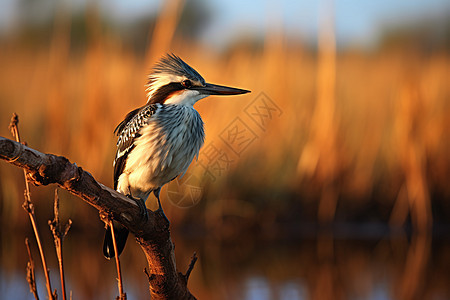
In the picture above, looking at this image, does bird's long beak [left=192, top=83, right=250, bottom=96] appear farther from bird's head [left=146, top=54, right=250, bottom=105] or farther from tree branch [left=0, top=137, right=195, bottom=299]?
tree branch [left=0, top=137, right=195, bottom=299]

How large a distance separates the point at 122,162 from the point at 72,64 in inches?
232

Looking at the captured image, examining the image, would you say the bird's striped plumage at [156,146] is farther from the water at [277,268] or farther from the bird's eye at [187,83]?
the water at [277,268]

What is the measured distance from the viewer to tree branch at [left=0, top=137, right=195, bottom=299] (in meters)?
2.23

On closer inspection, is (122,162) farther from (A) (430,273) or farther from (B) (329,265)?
(A) (430,273)

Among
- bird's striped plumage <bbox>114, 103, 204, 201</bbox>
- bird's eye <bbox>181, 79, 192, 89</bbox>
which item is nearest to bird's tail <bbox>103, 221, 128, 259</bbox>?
bird's striped plumage <bbox>114, 103, 204, 201</bbox>

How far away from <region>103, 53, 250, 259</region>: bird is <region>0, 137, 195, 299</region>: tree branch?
0.49m

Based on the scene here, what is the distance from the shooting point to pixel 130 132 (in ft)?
11.7

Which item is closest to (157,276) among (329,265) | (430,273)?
(329,265)

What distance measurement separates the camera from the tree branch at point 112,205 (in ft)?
7.32

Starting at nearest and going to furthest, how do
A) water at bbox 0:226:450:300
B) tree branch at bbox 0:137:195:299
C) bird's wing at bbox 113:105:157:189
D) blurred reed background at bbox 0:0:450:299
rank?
tree branch at bbox 0:137:195:299 < bird's wing at bbox 113:105:157:189 < water at bbox 0:226:450:300 < blurred reed background at bbox 0:0:450:299

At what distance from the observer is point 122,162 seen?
360 centimetres

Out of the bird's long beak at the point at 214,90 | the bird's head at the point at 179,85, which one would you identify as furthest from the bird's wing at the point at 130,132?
the bird's long beak at the point at 214,90

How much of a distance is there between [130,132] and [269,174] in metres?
3.71

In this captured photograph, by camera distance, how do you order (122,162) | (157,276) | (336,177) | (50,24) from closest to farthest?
(157,276) < (122,162) < (336,177) < (50,24)
